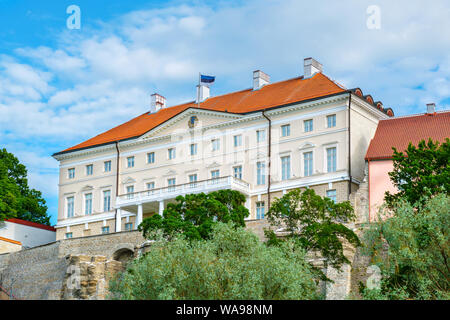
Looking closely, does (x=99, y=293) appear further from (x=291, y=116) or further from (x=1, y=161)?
(x=1, y=161)

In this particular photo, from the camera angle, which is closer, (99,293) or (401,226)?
(401,226)

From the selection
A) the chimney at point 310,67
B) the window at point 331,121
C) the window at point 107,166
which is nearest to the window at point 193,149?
the window at point 107,166

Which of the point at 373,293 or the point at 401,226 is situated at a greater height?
the point at 401,226

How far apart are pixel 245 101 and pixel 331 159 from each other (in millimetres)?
10767

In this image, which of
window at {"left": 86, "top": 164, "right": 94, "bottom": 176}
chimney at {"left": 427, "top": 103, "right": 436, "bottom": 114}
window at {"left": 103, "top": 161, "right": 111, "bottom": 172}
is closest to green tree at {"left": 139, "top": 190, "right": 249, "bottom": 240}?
chimney at {"left": 427, "top": 103, "right": 436, "bottom": 114}

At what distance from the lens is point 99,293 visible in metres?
45.5

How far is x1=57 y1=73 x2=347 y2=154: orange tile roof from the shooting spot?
58656 mm

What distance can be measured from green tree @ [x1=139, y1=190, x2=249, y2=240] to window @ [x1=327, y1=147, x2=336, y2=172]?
9.19 meters

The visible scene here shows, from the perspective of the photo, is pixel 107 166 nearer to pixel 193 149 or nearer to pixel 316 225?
pixel 193 149

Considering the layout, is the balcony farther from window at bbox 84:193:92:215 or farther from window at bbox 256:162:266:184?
window at bbox 84:193:92:215
